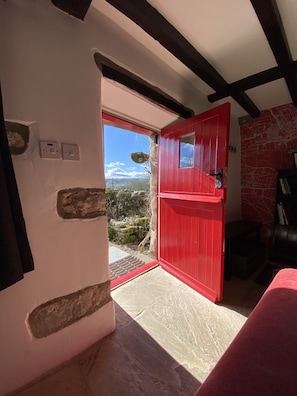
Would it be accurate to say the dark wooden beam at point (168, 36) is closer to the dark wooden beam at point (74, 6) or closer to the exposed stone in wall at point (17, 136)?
the dark wooden beam at point (74, 6)

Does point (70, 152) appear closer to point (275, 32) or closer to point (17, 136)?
point (17, 136)

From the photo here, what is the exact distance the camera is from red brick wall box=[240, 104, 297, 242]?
2420 millimetres

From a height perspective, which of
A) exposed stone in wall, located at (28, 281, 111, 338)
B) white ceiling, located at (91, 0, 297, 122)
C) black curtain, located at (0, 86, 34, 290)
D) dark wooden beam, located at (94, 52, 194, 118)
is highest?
white ceiling, located at (91, 0, 297, 122)

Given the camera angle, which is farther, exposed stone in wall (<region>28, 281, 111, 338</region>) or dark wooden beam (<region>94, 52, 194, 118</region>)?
dark wooden beam (<region>94, 52, 194, 118</region>)

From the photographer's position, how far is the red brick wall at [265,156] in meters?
2.42

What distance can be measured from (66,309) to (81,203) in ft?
2.07

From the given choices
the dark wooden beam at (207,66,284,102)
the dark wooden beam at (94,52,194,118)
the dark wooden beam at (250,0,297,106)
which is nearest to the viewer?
the dark wooden beam at (250,0,297,106)

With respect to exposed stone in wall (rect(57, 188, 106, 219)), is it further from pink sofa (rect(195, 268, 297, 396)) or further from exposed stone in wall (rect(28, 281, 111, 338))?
pink sofa (rect(195, 268, 297, 396))

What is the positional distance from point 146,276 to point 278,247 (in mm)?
1831

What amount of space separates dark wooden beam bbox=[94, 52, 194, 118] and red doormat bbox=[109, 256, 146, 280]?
189cm

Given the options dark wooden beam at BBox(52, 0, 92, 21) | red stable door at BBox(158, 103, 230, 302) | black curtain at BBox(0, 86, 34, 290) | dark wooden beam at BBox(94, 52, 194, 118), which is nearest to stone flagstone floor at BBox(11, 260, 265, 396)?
red stable door at BBox(158, 103, 230, 302)

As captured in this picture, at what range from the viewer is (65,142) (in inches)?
40.1

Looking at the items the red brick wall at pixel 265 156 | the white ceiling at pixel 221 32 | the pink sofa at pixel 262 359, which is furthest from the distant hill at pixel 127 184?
the pink sofa at pixel 262 359

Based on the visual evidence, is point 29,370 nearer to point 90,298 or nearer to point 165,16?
point 90,298
